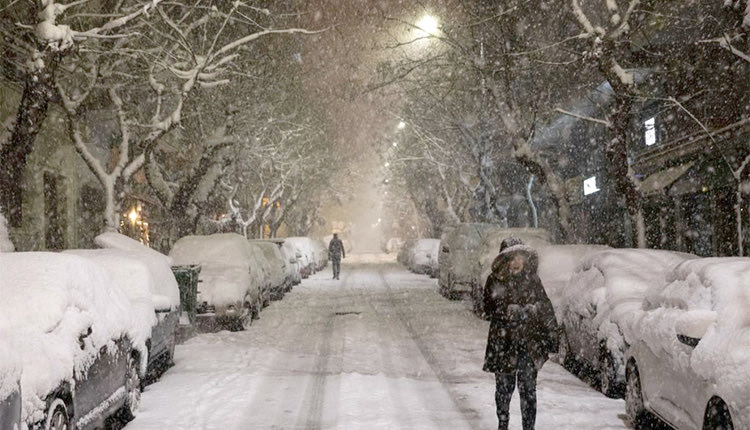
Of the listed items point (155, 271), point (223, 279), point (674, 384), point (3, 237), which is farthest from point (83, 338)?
point (223, 279)

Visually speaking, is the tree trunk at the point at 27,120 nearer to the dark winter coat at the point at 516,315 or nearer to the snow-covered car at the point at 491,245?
the dark winter coat at the point at 516,315

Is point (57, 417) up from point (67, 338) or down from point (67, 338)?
down

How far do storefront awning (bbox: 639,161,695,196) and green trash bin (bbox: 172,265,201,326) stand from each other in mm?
13001

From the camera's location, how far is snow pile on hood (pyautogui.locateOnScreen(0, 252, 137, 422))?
5.27m

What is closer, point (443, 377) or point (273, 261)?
point (443, 377)

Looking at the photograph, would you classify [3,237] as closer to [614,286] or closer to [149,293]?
[149,293]

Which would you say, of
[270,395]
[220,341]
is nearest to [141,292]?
[270,395]

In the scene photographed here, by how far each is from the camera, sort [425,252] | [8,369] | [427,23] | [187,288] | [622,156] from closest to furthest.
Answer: [8,369] → [187,288] → [622,156] → [427,23] → [425,252]

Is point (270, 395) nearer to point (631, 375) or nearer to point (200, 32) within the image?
point (631, 375)

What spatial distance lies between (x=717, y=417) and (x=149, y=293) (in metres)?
6.50

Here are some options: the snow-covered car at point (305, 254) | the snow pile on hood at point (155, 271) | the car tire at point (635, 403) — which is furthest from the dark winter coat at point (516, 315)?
the snow-covered car at point (305, 254)

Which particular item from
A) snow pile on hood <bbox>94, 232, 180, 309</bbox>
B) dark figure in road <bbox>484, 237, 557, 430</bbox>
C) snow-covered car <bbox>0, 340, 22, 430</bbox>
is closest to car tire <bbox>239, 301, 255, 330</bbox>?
snow pile on hood <bbox>94, 232, 180, 309</bbox>

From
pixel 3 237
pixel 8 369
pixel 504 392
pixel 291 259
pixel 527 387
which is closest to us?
pixel 8 369

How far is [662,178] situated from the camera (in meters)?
23.0
